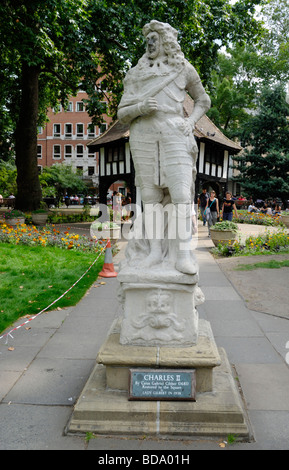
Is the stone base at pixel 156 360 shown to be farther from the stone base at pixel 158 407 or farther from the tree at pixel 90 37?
the tree at pixel 90 37

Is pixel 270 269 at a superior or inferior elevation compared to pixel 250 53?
inferior

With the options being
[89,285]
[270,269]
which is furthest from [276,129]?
[89,285]

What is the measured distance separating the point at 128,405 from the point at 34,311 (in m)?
3.18

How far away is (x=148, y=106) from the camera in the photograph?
3.25 meters

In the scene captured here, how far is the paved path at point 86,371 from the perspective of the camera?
2727mm

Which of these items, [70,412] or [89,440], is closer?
[89,440]

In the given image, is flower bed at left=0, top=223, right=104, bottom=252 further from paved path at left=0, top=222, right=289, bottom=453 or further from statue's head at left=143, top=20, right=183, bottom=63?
statue's head at left=143, top=20, right=183, bottom=63

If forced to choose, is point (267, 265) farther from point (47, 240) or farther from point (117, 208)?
point (117, 208)

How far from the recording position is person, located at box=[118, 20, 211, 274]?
3318 mm

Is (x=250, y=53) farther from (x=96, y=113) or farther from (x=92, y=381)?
(x=92, y=381)

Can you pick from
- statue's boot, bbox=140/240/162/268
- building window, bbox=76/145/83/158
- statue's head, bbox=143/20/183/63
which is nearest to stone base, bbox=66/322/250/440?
statue's boot, bbox=140/240/162/268

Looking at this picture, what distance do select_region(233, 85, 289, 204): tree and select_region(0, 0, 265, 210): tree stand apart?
10.3 metres

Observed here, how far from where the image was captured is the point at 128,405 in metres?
2.95

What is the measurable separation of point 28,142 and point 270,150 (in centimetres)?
1552
